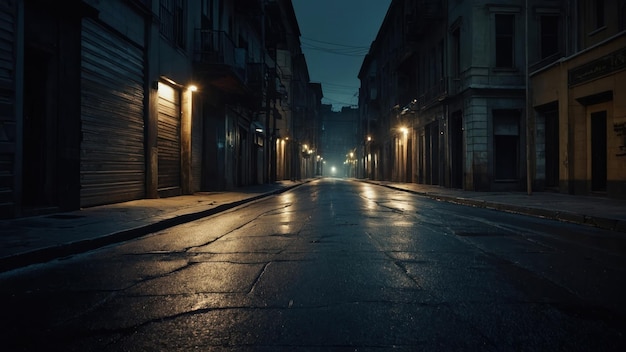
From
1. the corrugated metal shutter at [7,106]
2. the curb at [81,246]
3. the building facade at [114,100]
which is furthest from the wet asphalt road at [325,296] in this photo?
the building facade at [114,100]

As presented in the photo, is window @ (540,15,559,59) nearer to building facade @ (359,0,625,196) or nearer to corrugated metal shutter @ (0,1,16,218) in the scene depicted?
building facade @ (359,0,625,196)

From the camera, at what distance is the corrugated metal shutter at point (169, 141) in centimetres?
1520

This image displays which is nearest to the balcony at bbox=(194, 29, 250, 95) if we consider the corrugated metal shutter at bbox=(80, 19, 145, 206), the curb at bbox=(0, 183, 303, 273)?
the corrugated metal shutter at bbox=(80, 19, 145, 206)

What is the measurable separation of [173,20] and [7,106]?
9.10 meters

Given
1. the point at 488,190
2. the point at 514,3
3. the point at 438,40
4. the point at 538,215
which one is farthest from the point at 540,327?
the point at 438,40

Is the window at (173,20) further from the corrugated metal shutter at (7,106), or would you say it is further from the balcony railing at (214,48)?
the corrugated metal shutter at (7,106)

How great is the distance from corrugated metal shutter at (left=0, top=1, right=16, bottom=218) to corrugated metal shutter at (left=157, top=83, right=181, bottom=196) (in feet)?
22.0

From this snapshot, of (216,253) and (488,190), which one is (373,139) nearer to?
(488,190)

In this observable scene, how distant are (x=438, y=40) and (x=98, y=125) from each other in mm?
21299

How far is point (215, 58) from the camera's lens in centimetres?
1752

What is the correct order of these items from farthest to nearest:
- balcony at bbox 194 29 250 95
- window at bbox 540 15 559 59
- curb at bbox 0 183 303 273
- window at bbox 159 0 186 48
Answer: window at bbox 540 15 559 59 → balcony at bbox 194 29 250 95 → window at bbox 159 0 186 48 → curb at bbox 0 183 303 273

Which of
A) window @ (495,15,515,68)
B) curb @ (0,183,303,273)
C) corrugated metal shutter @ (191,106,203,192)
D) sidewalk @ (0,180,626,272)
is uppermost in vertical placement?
window @ (495,15,515,68)

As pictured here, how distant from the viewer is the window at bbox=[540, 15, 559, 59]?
2067cm

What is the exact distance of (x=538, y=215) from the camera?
34.6 feet
